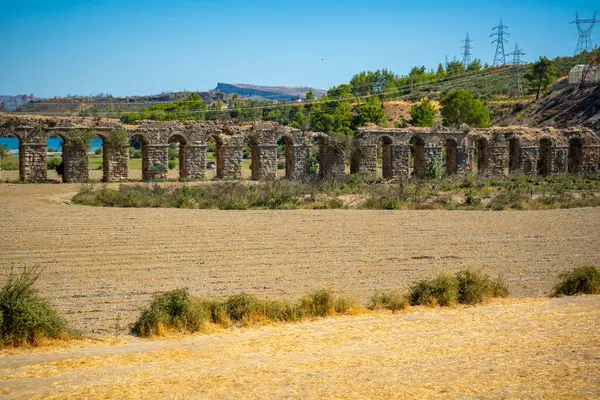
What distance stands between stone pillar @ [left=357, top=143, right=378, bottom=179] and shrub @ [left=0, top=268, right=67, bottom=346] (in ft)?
80.0

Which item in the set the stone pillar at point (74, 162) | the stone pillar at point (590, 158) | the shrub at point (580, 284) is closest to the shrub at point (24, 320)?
the shrub at point (580, 284)

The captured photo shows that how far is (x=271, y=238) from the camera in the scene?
15.2 metres

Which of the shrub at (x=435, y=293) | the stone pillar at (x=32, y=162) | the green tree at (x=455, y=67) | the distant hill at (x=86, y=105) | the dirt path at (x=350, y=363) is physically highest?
the green tree at (x=455, y=67)

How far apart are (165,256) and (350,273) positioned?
369 cm

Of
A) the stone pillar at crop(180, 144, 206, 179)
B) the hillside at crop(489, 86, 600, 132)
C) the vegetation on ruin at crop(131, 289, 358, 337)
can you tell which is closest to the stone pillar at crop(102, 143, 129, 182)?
the stone pillar at crop(180, 144, 206, 179)

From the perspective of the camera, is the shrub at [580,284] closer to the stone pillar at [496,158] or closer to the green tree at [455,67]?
the stone pillar at [496,158]

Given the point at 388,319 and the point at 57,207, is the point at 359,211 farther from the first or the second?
the point at 388,319

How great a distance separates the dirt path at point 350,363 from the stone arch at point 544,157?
27.7 m

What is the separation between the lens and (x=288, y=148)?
3225 cm

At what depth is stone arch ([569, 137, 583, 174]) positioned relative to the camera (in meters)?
35.8

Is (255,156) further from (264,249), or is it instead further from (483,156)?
(264,249)

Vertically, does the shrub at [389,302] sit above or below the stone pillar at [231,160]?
below

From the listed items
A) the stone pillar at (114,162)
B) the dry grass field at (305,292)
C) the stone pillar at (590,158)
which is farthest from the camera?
the stone pillar at (590,158)

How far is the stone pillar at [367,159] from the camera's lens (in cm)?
3194
